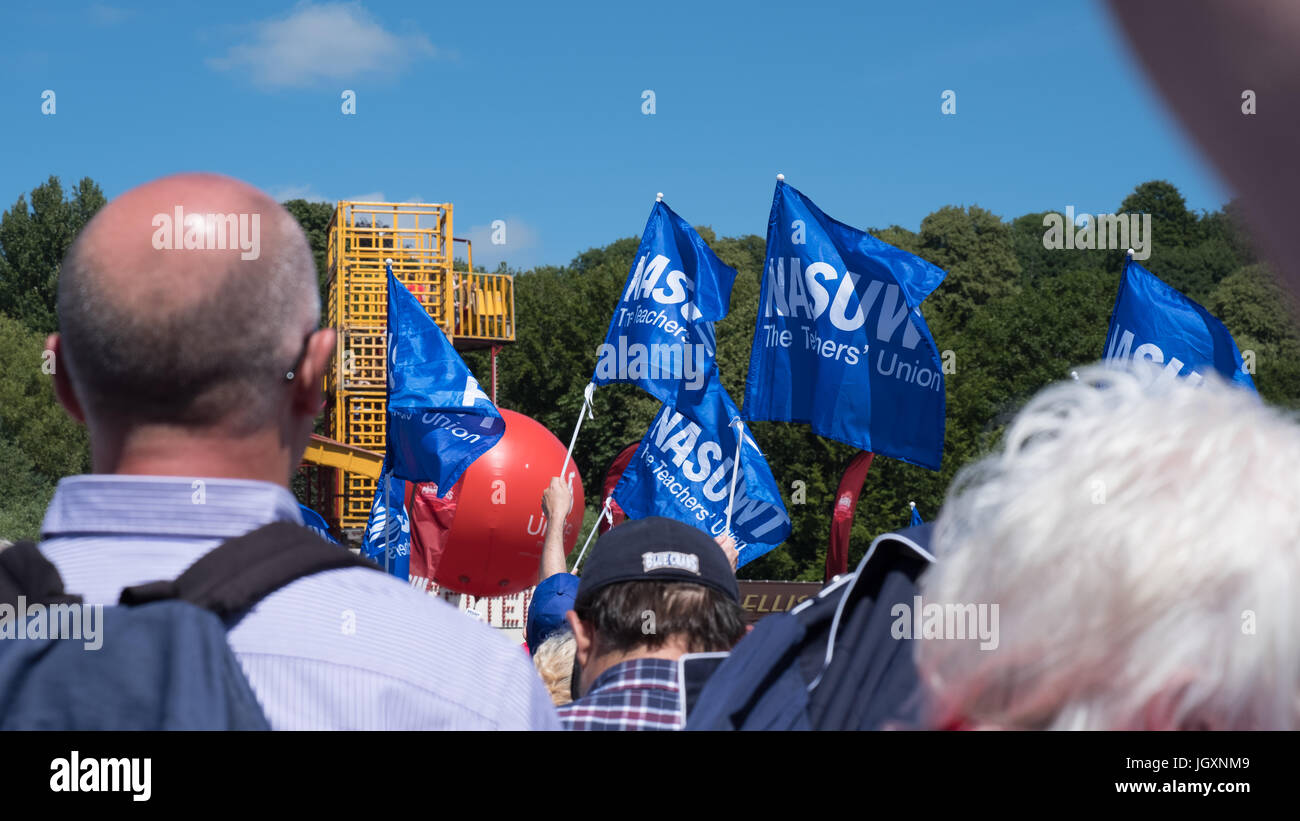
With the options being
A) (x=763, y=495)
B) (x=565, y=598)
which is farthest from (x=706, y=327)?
(x=565, y=598)

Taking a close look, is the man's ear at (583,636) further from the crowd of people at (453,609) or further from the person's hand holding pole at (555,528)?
the person's hand holding pole at (555,528)

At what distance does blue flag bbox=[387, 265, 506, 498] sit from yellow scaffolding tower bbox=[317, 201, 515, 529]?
18337mm

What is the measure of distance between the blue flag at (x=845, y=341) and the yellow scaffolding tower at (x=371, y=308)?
20415 millimetres

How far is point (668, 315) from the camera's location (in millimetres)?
9070

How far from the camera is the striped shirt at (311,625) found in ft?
4.91

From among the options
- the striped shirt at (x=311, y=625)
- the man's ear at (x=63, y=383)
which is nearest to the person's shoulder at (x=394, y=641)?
the striped shirt at (x=311, y=625)

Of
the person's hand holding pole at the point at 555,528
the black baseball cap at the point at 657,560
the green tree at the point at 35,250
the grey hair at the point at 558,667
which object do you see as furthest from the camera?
the green tree at the point at 35,250

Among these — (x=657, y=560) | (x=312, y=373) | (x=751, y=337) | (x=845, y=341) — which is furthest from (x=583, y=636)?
(x=751, y=337)

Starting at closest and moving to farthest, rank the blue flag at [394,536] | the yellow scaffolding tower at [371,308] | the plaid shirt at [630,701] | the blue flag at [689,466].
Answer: the plaid shirt at [630,701], the blue flag at [689,466], the blue flag at [394,536], the yellow scaffolding tower at [371,308]

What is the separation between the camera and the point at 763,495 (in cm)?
950

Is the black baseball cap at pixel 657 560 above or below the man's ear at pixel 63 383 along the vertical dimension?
below

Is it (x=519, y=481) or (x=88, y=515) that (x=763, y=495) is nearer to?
(x=519, y=481)

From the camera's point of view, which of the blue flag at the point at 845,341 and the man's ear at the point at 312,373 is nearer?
the man's ear at the point at 312,373

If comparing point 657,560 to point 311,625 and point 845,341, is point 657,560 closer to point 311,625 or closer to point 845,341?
point 311,625
